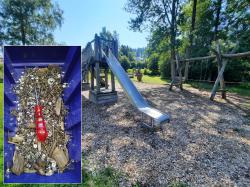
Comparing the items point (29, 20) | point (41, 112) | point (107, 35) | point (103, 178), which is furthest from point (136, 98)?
point (29, 20)

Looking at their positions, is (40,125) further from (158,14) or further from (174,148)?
(158,14)

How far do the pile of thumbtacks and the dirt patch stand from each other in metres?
1.60

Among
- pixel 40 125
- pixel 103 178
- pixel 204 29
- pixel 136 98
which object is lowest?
pixel 103 178

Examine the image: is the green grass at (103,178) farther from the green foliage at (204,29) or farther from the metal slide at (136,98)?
the green foliage at (204,29)

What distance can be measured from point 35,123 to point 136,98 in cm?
418

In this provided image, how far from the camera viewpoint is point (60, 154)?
136cm

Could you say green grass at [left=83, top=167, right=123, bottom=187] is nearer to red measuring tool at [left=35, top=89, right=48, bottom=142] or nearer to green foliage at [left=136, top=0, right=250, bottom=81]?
red measuring tool at [left=35, top=89, right=48, bottom=142]

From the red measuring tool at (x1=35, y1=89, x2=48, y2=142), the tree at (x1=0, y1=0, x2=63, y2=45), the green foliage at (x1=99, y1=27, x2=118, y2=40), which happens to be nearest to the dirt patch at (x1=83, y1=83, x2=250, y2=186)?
the red measuring tool at (x1=35, y1=89, x2=48, y2=142)

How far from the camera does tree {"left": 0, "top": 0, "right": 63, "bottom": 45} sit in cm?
2042

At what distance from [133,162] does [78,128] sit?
2.00m

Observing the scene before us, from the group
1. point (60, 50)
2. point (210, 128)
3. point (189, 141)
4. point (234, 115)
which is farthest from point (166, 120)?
point (60, 50)

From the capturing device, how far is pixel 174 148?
3.65m

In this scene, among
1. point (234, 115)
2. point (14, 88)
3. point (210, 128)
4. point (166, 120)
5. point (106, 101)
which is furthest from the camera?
point (106, 101)

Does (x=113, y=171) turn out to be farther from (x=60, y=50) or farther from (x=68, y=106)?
(x=60, y=50)
